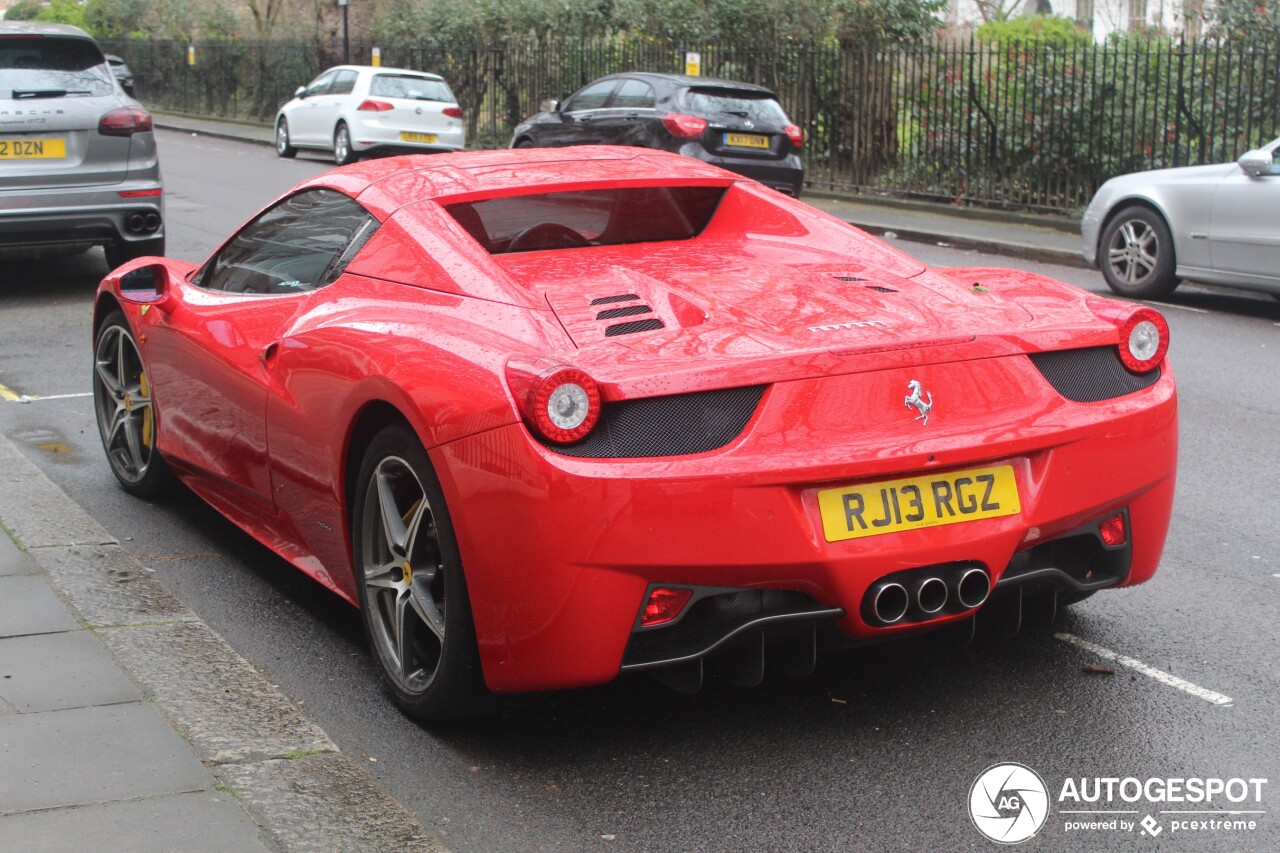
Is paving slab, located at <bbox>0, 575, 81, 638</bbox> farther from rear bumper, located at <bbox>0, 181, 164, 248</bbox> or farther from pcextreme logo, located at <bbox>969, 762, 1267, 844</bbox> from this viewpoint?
rear bumper, located at <bbox>0, 181, 164, 248</bbox>

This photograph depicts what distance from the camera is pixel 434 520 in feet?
12.2

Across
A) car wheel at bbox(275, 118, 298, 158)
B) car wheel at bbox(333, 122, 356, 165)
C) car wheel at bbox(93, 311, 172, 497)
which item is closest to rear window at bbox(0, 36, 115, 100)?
car wheel at bbox(93, 311, 172, 497)

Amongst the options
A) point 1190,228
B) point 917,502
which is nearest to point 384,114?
point 1190,228

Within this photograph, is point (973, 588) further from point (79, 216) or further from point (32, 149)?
point (32, 149)

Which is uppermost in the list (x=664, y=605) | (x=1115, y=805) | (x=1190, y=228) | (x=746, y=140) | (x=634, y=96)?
(x=634, y=96)

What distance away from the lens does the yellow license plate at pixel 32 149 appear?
1087 cm

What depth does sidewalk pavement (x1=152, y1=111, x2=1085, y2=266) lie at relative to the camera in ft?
53.0

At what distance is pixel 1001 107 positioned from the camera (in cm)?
1970

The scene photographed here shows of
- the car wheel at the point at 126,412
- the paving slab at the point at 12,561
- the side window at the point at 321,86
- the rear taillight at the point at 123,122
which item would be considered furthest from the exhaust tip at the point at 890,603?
the side window at the point at 321,86

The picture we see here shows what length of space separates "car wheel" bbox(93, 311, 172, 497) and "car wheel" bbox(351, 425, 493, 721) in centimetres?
200

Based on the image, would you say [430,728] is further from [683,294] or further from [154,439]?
[154,439]

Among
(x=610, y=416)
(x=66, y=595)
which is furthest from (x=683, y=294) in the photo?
(x=66, y=595)

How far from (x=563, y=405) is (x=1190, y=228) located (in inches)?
385

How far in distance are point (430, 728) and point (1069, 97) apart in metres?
16.5
